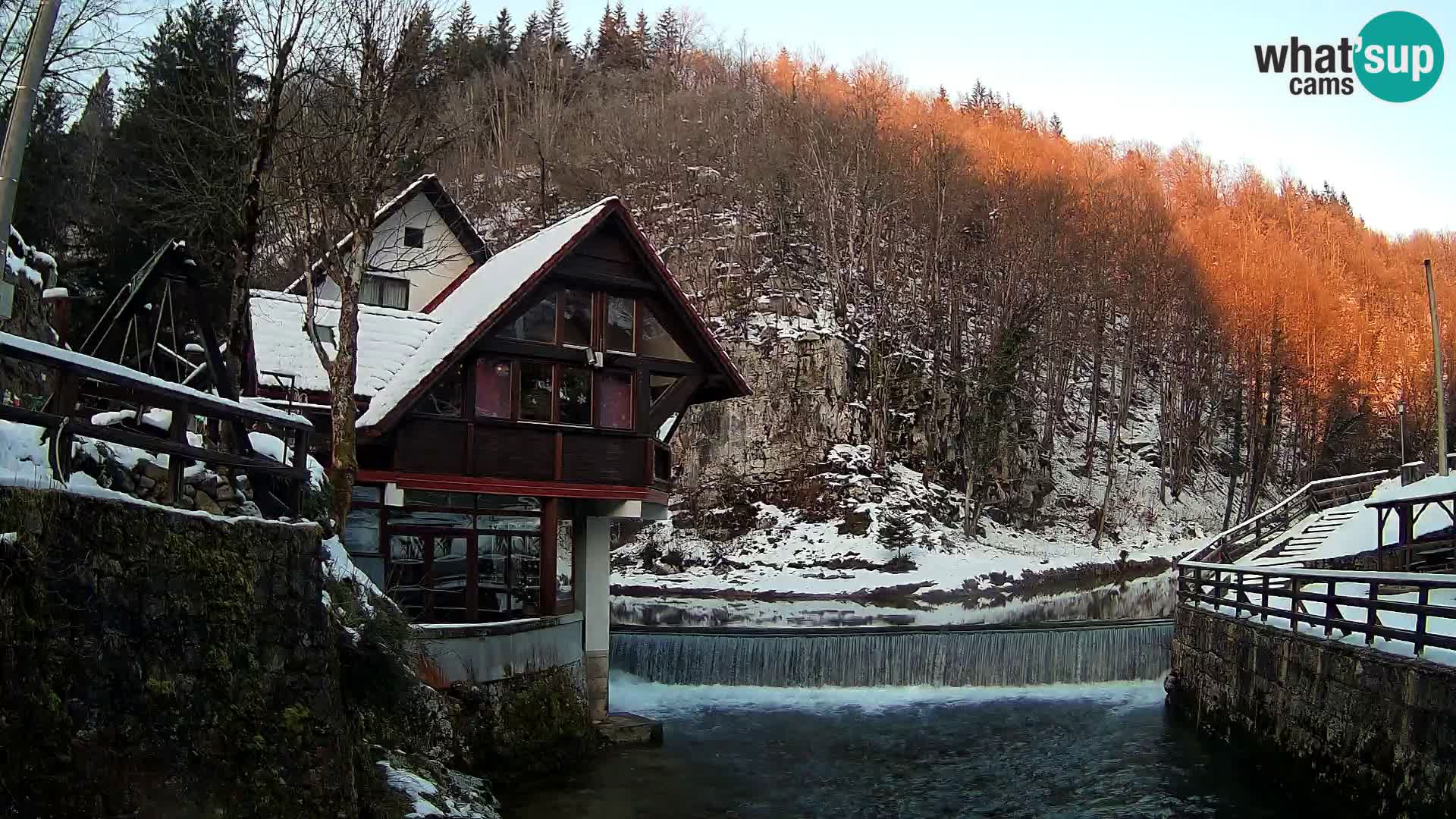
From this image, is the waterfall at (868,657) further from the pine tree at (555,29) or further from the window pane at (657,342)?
the pine tree at (555,29)

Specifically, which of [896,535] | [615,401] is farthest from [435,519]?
[896,535]

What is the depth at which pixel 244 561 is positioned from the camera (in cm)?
936

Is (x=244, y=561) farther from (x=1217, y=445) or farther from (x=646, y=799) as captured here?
(x=1217, y=445)

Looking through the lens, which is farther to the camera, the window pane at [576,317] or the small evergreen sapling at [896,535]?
the small evergreen sapling at [896,535]

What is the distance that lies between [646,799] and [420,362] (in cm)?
860

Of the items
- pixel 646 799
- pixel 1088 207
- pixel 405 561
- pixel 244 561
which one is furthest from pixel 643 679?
pixel 1088 207

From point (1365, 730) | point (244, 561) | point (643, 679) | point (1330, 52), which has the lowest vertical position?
point (643, 679)

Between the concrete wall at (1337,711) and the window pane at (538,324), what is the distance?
44.1 ft

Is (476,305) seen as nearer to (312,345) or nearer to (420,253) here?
(312,345)

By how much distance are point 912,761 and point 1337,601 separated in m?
7.16

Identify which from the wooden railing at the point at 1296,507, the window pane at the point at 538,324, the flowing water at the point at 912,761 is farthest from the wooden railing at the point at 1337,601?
the window pane at the point at 538,324

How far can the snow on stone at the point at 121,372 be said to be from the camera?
7.51 m

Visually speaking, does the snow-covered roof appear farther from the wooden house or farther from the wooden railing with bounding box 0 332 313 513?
the wooden railing with bounding box 0 332 313 513

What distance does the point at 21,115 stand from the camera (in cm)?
992
